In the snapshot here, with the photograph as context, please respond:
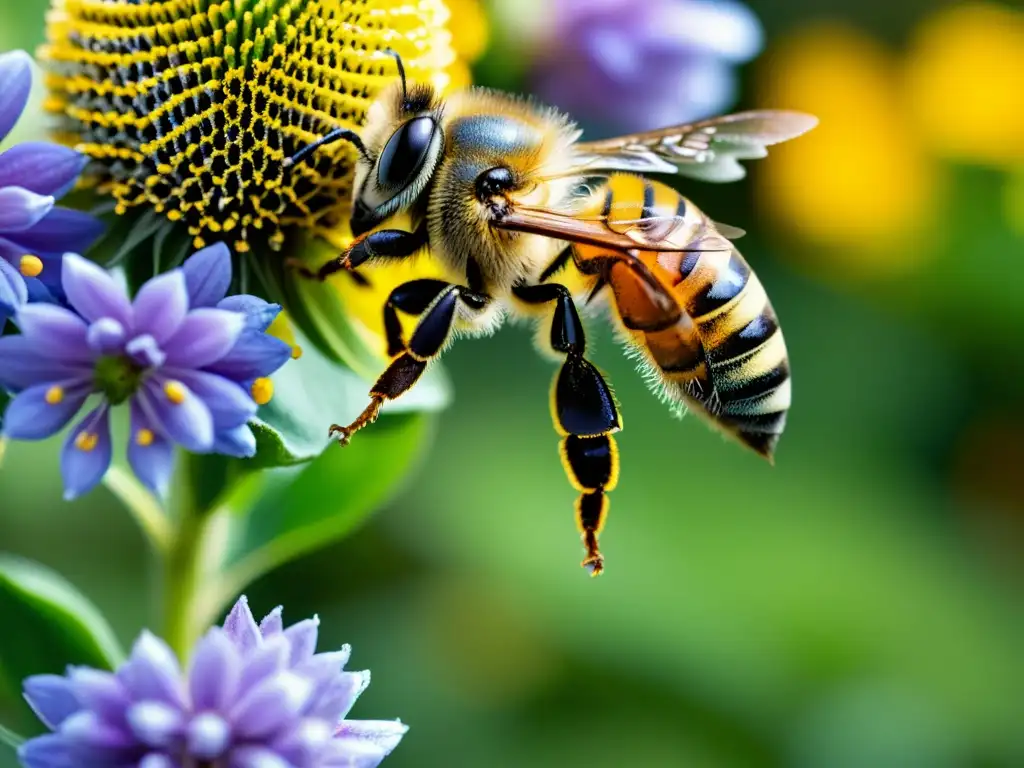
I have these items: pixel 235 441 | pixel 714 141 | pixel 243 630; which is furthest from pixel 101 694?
pixel 714 141

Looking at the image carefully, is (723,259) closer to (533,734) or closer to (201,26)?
(201,26)

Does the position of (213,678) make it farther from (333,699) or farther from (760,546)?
(760,546)

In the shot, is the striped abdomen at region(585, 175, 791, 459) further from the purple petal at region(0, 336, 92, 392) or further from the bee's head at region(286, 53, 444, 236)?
the purple petal at region(0, 336, 92, 392)

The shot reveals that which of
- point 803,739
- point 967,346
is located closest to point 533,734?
point 803,739

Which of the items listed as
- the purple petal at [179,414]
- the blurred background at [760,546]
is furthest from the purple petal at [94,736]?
the blurred background at [760,546]

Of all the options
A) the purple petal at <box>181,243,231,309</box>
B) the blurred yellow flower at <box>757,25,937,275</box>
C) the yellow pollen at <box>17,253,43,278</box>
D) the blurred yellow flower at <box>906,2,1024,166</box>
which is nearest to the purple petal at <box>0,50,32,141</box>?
the yellow pollen at <box>17,253,43,278</box>
